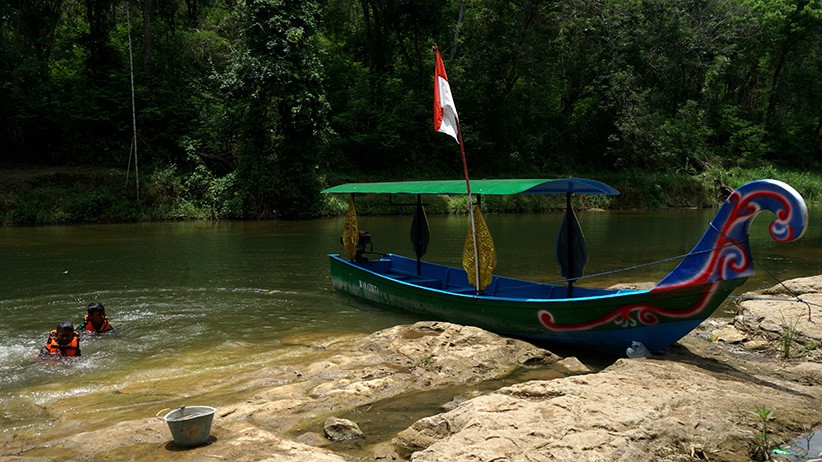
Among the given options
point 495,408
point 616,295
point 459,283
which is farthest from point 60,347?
point 616,295

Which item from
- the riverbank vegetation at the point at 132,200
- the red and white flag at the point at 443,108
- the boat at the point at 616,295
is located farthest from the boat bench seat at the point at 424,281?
the riverbank vegetation at the point at 132,200

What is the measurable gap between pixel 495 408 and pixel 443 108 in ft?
17.0

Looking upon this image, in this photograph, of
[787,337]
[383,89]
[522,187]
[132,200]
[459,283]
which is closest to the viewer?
[787,337]

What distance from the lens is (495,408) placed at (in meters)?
5.64

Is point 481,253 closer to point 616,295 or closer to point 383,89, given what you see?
point 616,295

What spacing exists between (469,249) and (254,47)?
22085mm

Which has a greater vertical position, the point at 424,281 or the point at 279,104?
the point at 279,104

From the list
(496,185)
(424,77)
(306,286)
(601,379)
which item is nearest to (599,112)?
(424,77)

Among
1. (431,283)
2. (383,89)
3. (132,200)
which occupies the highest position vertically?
(383,89)

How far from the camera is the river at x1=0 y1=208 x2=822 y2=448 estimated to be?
7531mm

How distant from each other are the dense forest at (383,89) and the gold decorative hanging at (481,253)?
2048 centimetres

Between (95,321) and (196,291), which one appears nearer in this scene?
(95,321)

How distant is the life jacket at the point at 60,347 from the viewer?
8.62 meters

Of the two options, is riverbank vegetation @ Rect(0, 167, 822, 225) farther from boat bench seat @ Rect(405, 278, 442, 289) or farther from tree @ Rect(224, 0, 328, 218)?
boat bench seat @ Rect(405, 278, 442, 289)
